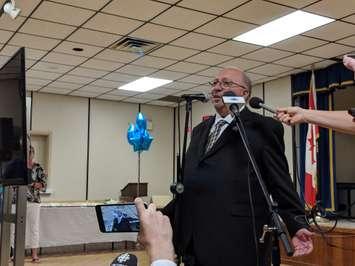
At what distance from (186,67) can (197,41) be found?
4.30ft

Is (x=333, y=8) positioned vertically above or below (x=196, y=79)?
above

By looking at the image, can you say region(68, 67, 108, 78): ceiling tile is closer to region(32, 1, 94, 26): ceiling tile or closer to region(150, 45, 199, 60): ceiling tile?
region(150, 45, 199, 60): ceiling tile

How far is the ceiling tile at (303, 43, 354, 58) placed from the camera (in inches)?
233

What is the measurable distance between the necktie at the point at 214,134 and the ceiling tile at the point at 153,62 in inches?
176

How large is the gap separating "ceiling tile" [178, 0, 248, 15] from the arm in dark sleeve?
2.79 metres

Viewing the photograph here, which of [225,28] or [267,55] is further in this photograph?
[267,55]

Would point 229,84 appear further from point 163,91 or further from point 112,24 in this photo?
point 163,91

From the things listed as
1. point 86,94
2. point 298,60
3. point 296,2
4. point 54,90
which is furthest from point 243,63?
point 54,90

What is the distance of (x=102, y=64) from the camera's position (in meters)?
6.96

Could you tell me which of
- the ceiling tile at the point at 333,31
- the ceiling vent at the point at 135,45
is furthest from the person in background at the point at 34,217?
the ceiling tile at the point at 333,31

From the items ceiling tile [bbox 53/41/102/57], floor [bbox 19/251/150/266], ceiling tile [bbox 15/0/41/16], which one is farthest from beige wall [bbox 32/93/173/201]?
ceiling tile [bbox 15/0/41/16]

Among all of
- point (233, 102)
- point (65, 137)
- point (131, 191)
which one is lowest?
point (131, 191)

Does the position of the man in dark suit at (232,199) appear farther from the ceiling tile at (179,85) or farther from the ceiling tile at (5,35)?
the ceiling tile at (179,85)

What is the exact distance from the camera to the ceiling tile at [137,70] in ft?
23.4
